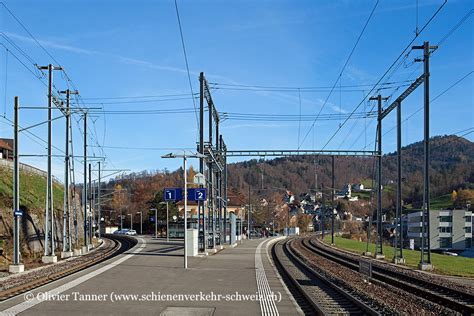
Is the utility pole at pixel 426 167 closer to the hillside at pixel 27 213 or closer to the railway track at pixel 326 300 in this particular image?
the railway track at pixel 326 300

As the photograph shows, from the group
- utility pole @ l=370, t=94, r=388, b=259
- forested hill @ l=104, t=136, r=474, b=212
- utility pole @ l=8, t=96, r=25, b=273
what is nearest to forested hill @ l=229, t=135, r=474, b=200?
forested hill @ l=104, t=136, r=474, b=212

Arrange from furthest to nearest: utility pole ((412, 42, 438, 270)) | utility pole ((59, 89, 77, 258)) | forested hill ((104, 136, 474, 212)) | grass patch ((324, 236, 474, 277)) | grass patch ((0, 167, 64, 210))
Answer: forested hill ((104, 136, 474, 212)) → grass patch ((0, 167, 64, 210)) → utility pole ((59, 89, 77, 258)) → utility pole ((412, 42, 438, 270)) → grass patch ((324, 236, 474, 277))

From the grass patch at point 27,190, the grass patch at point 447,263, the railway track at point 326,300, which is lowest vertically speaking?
the grass patch at point 447,263

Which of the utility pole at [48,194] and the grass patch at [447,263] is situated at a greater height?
the utility pole at [48,194]

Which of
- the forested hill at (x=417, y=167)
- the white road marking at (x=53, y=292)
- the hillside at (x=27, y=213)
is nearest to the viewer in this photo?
the white road marking at (x=53, y=292)

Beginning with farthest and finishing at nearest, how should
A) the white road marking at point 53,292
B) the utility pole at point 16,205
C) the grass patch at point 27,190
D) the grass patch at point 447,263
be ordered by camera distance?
the grass patch at point 27,190 → the grass patch at point 447,263 → the utility pole at point 16,205 → the white road marking at point 53,292

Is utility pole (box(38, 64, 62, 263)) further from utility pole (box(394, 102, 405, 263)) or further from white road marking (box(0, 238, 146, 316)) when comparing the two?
utility pole (box(394, 102, 405, 263))

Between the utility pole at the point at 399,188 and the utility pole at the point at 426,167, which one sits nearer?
the utility pole at the point at 426,167

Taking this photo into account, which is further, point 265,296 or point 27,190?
point 27,190

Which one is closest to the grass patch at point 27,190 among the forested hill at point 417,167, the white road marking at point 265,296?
the white road marking at point 265,296

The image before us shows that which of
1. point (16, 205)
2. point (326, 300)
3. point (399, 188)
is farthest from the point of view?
point (399, 188)

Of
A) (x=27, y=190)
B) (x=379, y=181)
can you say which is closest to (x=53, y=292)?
(x=379, y=181)

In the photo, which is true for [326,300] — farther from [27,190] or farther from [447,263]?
[27,190]

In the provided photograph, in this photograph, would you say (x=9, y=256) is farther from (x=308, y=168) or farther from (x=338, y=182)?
(x=308, y=168)
